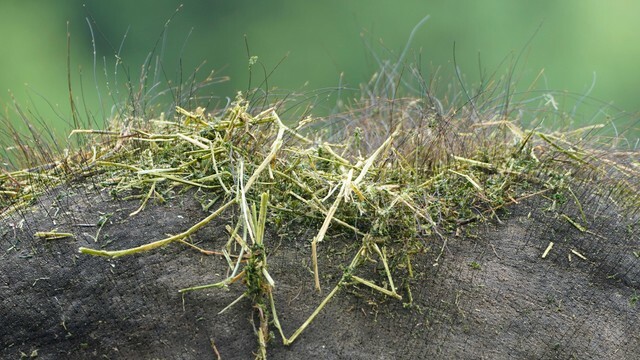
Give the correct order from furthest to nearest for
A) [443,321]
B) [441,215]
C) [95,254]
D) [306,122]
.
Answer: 1. [306,122]
2. [441,215]
3. [443,321]
4. [95,254]

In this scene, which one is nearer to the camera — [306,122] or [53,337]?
[53,337]

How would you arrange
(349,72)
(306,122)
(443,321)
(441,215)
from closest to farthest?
(443,321)
(441,215)
(306,122)
(349,72)

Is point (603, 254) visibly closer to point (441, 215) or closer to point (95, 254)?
point (441, 215)

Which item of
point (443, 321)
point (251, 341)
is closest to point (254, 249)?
point (251, 341)

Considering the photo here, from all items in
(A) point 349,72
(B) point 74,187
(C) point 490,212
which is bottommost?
(A) point 349,72

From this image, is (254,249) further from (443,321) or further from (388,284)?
(443,321)

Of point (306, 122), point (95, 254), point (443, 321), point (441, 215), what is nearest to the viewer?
point (95, 254)

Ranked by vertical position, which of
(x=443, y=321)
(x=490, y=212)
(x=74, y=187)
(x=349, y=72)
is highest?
(x=74, y=187)

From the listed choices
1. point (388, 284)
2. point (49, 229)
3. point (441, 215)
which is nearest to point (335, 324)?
point (388, 284)

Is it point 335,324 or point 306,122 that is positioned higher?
point 306,122
